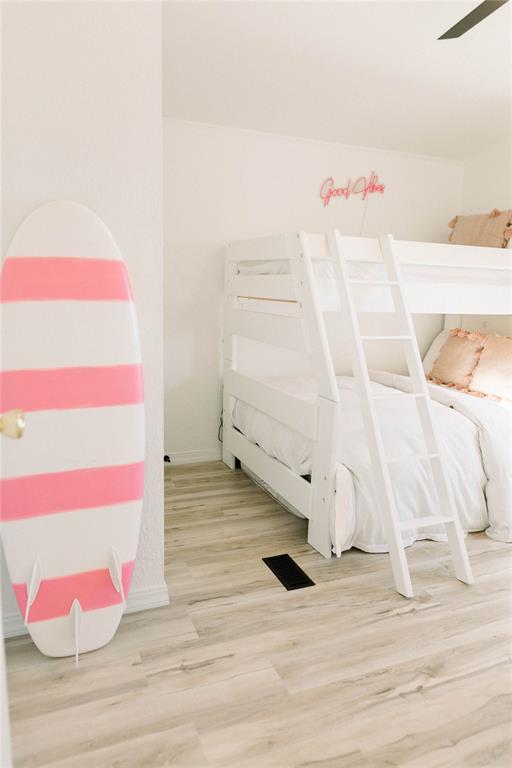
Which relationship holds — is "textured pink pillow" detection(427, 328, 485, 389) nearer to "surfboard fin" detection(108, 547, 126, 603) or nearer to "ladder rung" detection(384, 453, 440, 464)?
"ladder rung" detection(384, 453, 440, 464)

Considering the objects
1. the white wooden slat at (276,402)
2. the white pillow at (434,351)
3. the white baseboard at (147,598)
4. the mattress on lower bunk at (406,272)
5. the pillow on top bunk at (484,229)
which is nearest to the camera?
the white baseboard at (147,598)

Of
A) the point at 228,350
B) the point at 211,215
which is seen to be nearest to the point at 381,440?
the point at 228,350

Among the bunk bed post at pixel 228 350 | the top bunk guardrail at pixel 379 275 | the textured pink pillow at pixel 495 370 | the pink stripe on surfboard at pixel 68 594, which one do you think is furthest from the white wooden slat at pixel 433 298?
the pink stripe on surfboard at pixel 68 594

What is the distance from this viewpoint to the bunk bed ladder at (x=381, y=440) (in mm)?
2189

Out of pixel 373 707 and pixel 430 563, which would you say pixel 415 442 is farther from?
pixel 373 707

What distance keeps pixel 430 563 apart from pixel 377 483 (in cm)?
52

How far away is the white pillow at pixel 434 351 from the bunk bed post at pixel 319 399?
197cm

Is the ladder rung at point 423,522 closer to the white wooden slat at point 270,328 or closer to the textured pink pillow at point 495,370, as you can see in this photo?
the white wooden slat at point 270,328

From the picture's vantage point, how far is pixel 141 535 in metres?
2.01

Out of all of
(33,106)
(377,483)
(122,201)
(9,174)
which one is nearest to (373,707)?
(377,483)

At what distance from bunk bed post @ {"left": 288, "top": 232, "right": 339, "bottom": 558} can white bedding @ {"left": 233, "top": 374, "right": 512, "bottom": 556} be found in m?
0.06

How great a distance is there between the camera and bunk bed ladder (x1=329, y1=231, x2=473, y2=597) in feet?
7.18

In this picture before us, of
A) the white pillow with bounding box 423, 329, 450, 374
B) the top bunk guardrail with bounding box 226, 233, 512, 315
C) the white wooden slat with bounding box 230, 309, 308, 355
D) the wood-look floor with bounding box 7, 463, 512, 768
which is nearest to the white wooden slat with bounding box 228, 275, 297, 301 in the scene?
the top bunk guardrail with bounding box 226, 233, 512, 315

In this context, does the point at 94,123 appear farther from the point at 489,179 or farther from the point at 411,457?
the point at 489,179
